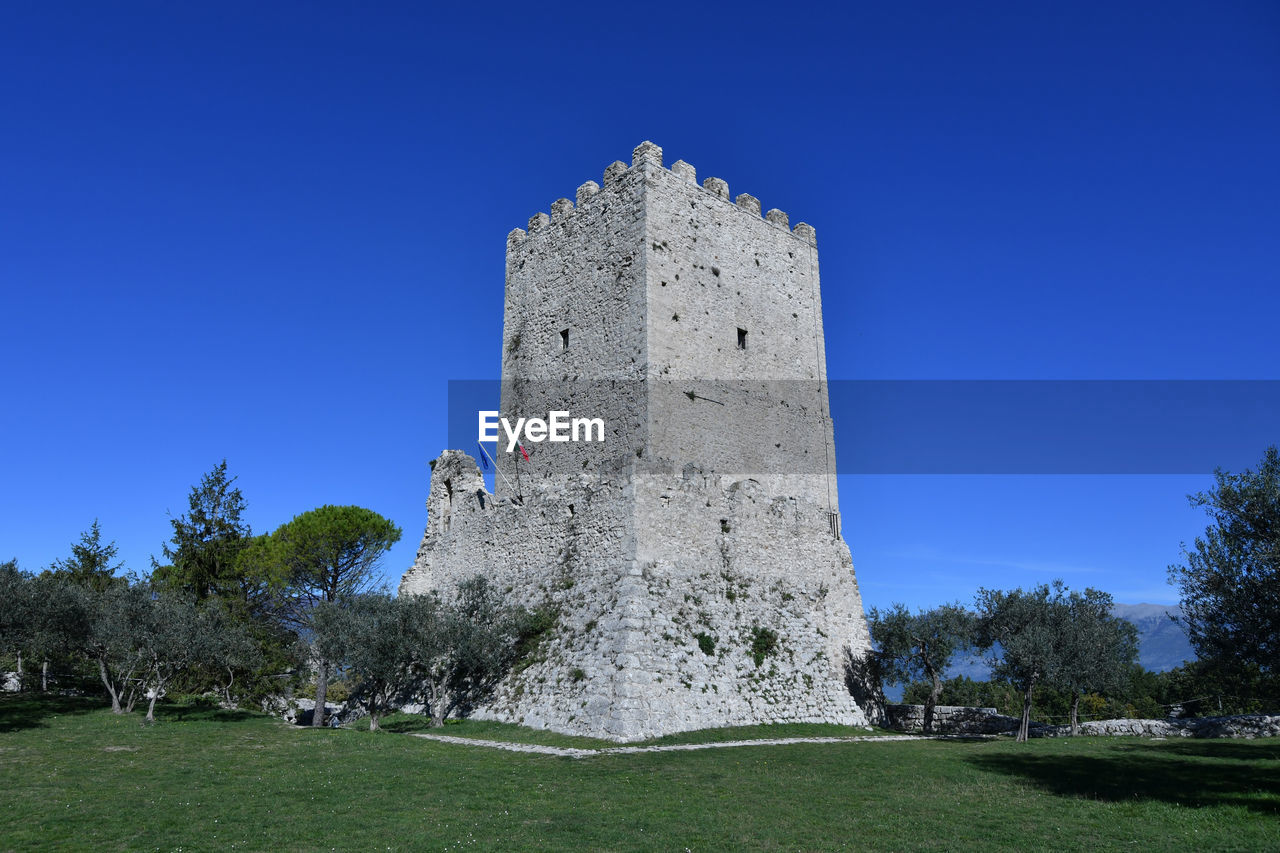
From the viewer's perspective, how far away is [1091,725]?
24516 mm

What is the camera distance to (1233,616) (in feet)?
43.7

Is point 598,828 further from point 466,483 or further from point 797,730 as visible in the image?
point 466,483

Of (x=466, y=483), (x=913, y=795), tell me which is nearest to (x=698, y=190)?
(x=466, y=483)

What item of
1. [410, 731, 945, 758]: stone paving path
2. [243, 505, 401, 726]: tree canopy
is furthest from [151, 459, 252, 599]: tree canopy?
[410, 731, 945, 758]: stone paving path

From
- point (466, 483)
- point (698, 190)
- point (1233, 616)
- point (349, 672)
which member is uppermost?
point (698, 190)

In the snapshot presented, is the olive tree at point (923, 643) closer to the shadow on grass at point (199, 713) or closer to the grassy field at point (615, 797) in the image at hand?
the grassy field at point (615, 797)

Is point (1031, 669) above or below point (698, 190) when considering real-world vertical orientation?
below

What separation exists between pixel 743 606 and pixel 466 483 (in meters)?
10.1

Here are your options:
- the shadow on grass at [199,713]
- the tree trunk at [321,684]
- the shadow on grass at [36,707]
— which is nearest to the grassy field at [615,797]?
the shadow on grass at [36,707]

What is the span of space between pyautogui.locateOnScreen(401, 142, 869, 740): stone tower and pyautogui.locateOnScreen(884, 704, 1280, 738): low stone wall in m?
3.41

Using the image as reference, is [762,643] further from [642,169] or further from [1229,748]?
[642,169]

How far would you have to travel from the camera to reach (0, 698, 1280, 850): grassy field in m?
9.44

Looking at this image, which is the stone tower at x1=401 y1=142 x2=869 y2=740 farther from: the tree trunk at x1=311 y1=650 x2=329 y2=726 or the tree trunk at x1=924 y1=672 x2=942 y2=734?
the tree trunk at x1=311 y1=650 x2=329 y2=726

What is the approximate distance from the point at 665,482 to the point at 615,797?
407 inches
